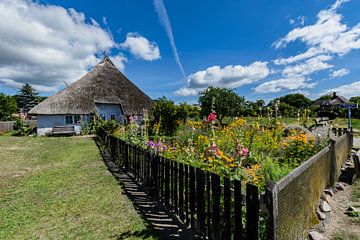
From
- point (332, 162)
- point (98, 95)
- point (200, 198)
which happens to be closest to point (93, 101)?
point (98, 95)

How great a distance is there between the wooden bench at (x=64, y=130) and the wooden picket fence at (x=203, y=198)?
1530cm

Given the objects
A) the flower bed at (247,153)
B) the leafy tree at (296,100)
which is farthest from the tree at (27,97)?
the leafy tree at (296,100)

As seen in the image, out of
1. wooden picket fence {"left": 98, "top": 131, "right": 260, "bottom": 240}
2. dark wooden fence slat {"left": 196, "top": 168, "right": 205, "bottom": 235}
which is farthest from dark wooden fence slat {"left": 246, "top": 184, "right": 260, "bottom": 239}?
dark wooden fence slat {"left": 196, "top": 168, "right": 205, "bottom": 235}

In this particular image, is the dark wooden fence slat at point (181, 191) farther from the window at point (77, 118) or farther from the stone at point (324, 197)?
the window at point (77, 118)

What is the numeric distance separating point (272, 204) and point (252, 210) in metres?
0.21

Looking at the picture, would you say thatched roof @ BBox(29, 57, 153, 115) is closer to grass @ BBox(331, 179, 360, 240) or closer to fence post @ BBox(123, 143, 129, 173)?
fence post @ BBox(123, 143, 129, 173)

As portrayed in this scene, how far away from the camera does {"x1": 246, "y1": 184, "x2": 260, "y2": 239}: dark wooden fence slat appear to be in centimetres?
185

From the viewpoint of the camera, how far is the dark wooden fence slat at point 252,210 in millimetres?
1851

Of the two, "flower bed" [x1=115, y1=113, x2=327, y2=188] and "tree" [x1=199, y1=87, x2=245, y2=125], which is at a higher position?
"tree" [x1=199, y1=87, x2=245, y2=125]

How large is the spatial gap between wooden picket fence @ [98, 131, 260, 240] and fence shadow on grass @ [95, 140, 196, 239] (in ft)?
0.38

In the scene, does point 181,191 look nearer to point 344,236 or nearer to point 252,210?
point 252,210

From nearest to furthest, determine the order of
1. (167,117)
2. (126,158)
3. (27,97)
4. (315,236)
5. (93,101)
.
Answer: (315,236), (126,158), (167,117), (93,101), (27,97)

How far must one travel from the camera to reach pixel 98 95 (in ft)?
66.9

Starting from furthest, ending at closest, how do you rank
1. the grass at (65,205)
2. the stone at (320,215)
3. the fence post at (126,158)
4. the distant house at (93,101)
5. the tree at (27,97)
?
the tree at (27,97)
the distant house at (93,101)
the fence post at (126,158)
the stone at (320,215)
the grass at (65,205)
